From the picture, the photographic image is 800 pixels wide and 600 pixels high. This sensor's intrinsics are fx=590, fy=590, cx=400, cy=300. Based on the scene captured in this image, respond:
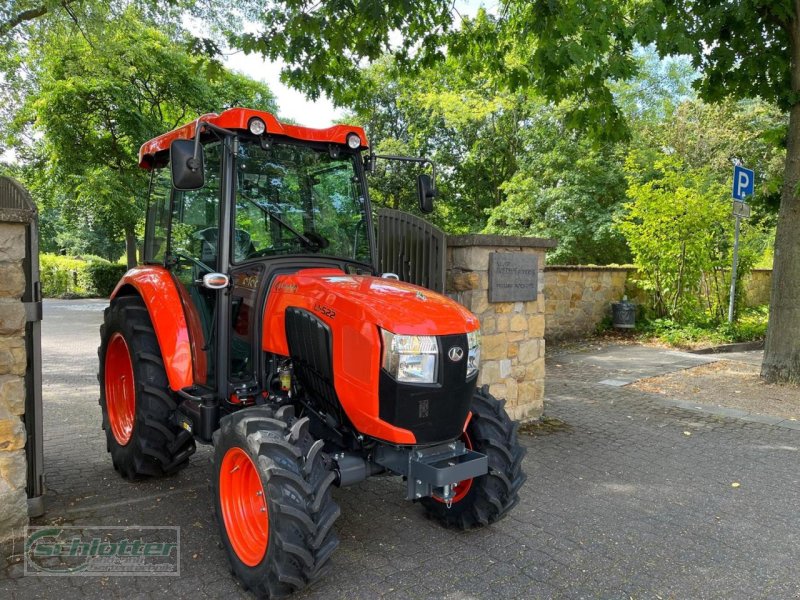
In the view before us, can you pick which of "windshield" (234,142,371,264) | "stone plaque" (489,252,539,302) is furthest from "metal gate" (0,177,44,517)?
"stone plaque" (489,252,539,302)

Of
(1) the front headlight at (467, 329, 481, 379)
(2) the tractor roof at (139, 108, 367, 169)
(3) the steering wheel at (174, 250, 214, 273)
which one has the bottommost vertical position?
(1) the front headlight at (467, 329, 481, 379)

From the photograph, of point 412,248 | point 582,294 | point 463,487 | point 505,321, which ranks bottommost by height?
point 463,487

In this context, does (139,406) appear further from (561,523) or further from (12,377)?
(561,523)

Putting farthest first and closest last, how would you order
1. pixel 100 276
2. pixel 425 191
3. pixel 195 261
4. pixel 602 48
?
pixel 100 276, pixel 602 48, pixel 425 191, pixel 195 261

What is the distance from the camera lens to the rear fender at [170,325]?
3.70m

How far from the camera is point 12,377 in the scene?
316 cm

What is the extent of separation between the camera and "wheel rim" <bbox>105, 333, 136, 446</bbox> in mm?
4535

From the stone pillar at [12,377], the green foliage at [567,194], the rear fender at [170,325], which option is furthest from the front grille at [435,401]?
the green foliage at [567,194]

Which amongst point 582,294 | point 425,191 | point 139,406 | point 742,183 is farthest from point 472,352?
point 582,294

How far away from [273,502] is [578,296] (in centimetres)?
956

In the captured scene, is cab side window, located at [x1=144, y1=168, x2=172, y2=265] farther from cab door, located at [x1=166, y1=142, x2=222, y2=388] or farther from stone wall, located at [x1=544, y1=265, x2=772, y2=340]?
stone wall, located at [x1=544, y1=265, x2=772, y2=340]

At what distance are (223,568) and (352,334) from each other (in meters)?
1.42

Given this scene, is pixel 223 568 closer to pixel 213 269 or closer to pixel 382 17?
pixel 213 269

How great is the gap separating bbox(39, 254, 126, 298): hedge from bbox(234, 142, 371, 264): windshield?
73.7ft
